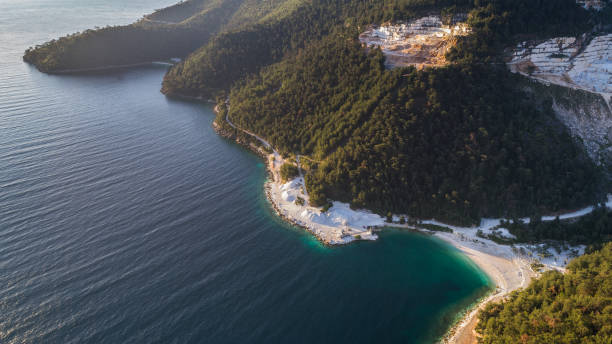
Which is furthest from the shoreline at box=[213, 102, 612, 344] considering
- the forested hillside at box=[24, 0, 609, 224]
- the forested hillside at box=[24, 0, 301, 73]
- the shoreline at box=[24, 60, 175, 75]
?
the shoreline at box=[24, 60, 175, 75]

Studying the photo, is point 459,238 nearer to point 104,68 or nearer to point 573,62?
point 573,62

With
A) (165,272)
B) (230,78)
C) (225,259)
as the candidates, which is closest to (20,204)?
(165,272)

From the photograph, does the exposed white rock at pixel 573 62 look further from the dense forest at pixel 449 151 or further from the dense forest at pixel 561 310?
the dense forest at pixel 561 310

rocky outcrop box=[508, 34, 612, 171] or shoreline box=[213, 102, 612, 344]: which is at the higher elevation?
rocky outcrop box=[508, 34, 612, 171]

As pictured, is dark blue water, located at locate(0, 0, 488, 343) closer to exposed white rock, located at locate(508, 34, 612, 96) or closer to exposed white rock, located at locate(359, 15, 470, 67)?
exposed white rock, located at locate(359, 15, 470, 67)

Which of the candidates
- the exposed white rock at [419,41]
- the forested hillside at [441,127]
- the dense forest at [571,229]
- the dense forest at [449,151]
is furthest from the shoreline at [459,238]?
the exposed white rock at [419,41]

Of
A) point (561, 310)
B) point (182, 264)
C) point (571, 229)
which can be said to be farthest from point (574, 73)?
point (182, 264)

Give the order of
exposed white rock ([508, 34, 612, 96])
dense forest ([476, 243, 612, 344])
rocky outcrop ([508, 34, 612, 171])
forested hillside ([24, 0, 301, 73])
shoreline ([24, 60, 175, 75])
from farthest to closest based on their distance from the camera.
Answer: forested hillside ([24, 0, 301, 73])
shoreline ([24, 60, 175, 75])
exposed white rock ([508, 34, 612, 96])
rocky outcrop ([508, 34, 612, 171])
dense forest ([476, 243, 612, 344])
